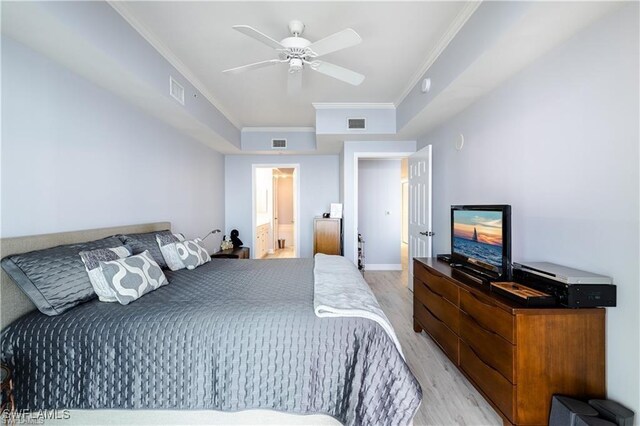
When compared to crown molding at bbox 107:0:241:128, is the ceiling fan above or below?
below

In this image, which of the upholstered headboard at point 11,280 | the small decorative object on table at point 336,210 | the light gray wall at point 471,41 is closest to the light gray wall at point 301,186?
the small decorative object on table at point 336,210

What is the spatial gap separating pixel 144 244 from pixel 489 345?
268cm

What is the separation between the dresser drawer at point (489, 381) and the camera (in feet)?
4.67

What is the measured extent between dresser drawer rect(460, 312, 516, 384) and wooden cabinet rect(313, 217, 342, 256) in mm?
2686

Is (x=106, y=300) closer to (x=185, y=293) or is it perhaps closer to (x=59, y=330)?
(x=59, y=330)

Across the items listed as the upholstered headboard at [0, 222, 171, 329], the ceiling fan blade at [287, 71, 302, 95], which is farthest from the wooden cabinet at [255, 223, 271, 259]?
the upholstered headboard at [0, 222, 171, 329]

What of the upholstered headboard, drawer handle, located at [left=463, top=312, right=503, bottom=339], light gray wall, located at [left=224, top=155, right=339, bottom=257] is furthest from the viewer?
light gray wall, located at [left=224, top=155, right=339, bottom=257]

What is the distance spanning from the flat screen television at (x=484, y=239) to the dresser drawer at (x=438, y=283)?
0.25 m

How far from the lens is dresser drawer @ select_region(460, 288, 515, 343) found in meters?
1.43

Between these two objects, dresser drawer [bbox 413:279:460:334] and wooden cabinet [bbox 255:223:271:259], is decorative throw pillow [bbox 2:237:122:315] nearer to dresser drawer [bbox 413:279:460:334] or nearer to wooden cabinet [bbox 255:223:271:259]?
dresser drawer [bbox 413:279:460:334]

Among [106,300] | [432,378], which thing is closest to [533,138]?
[432,378]

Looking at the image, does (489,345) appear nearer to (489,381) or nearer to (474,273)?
(489,381)

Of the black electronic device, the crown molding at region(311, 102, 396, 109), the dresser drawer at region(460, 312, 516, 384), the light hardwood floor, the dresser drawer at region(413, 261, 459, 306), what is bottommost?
the light hardwood floor

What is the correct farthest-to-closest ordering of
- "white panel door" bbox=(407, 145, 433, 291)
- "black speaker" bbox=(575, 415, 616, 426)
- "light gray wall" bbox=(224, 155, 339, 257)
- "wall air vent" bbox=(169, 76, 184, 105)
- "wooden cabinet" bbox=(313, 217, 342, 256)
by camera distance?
"light gray wall" bbox=(224, 155, 339, 257), "wooden cabinet" bbox=(313, 217, 342, 256), "white panel door" bbox=(407, 145, 433, 291), "wall air vent" bbox=(169, 76, 184, 105), "black speaker" bbox=(575, 415, 616, 426)
